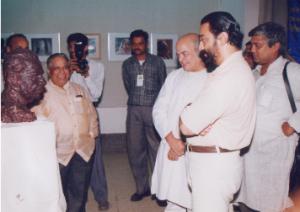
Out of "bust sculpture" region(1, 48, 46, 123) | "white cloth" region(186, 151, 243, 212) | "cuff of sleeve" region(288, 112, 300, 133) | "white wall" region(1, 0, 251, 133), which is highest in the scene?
"white wall" region(1, 0, 251, 133)

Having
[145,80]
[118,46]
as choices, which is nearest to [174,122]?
[145,80]

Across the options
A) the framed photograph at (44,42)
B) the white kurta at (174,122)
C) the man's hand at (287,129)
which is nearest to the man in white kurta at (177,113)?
the white kurta at (174,122)

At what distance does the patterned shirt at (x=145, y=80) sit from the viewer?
14.1 ft

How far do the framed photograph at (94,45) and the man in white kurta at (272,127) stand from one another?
3.59 m

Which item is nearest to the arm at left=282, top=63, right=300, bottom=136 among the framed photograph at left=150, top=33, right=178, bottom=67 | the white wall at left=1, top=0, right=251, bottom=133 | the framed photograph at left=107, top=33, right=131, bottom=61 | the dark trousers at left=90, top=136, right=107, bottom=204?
the dark trousers at left=90, top=136, right=107, bottom=204

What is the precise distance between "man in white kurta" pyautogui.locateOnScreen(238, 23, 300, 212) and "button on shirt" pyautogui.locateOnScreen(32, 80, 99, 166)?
4.63 feet

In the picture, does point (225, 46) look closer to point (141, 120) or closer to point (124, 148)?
point (141, 120)

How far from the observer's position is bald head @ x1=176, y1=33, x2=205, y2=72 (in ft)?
9.16

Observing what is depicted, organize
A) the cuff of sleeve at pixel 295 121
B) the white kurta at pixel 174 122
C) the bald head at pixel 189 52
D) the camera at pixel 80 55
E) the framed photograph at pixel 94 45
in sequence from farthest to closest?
the framed photograph at pixel 94 45, the camera at pixel 80 55, the white kurta at pixel 174 122, the bald head at pixel 189 52, the cuff of sleeve at pixel 295 121

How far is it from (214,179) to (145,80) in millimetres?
2380

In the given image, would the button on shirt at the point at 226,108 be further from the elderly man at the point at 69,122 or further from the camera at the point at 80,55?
the camera at the point at 80,55

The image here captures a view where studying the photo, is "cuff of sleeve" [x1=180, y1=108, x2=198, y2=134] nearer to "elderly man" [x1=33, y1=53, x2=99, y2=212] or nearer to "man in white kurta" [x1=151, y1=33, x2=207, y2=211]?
"man in white kurta" [x1=151, y1=33, x2=207, y2=211]

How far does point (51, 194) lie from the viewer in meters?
1.65

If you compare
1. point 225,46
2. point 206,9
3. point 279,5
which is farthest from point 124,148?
point 225,46
